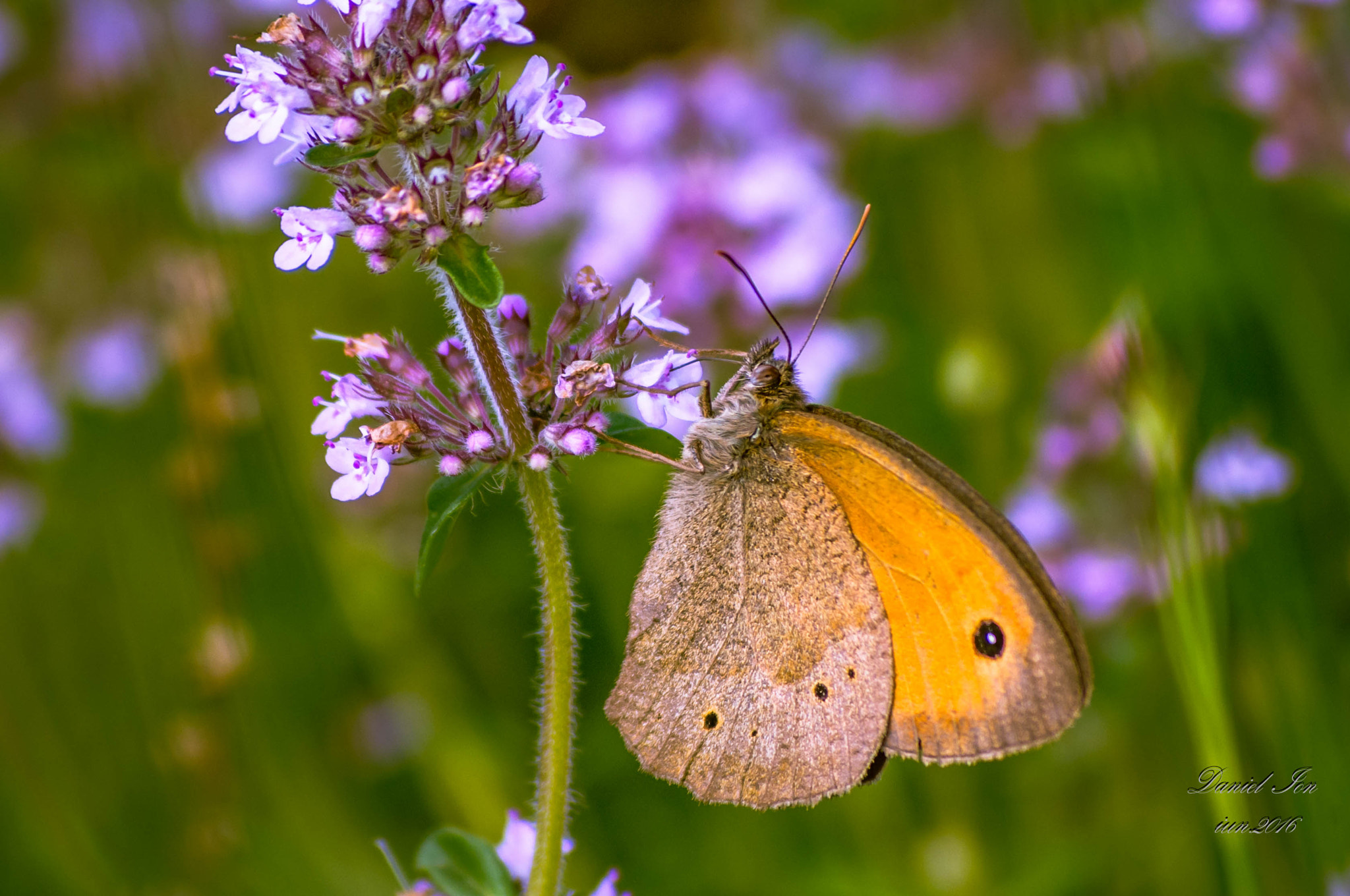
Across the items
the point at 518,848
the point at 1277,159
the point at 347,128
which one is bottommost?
the point at 518,848

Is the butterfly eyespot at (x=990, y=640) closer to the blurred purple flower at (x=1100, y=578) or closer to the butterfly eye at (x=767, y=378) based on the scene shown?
the butterfly eye at (x=767, y=378)

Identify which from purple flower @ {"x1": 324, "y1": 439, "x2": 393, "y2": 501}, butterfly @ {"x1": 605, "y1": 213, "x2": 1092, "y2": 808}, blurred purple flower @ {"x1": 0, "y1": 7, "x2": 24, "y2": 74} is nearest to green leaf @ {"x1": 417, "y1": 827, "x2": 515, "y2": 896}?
butterfly @ {"x1": 605, "y1": 213, "x2": 1092, "y2": 808}

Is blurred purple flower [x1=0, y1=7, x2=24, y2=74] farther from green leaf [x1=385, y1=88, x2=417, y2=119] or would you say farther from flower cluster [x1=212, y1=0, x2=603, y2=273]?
green leaf [x1=385, y1=88, x2=417, y2=119]

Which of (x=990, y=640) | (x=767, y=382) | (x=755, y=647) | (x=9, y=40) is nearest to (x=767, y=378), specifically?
(x=767, y=382)

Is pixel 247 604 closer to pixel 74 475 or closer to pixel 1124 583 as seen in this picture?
pixel 74 475

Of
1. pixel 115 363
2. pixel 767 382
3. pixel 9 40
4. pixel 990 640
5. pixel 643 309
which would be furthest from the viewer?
pixel 9 40

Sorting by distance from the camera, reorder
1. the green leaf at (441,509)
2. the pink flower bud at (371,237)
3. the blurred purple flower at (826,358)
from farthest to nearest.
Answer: the blurred purple flower at (826,358)
the green leaf at (441,509)
the pink flower bud at (371,237)

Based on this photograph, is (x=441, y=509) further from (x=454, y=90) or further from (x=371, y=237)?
(x=454, y=90)

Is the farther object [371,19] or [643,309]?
[643,309]
